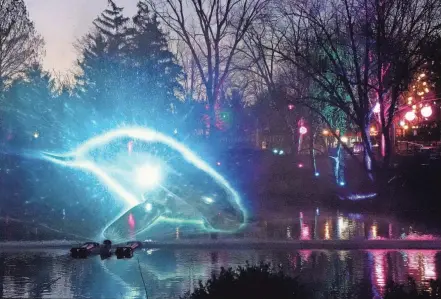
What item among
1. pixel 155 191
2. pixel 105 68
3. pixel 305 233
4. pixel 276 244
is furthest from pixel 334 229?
pixel 105 68

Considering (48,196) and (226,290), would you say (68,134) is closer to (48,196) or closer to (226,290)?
(48,196)

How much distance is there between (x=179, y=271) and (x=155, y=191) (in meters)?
9.51

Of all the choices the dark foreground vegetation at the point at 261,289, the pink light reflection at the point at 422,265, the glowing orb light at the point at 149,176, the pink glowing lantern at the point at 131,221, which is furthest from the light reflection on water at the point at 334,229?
the dark foreground vegetation at the point at 261,289

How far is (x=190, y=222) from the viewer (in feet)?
65.4

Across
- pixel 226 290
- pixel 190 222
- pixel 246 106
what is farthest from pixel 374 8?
pixel 246 106

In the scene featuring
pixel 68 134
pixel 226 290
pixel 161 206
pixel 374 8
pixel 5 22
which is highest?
pixel 5 22

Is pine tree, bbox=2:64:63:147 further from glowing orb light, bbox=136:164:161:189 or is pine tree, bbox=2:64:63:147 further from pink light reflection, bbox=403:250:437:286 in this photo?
pink light reflection, bbox=403:250:437:286

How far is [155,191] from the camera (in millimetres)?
21016

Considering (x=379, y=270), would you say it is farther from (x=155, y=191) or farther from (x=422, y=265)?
(x=155, y=191)

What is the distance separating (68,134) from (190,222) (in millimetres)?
15547

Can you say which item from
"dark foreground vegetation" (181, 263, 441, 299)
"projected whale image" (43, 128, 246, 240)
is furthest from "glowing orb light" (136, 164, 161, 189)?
"dark foreground vegetation" (181, 263, 441, 299)

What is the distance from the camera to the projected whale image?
64.0 feet

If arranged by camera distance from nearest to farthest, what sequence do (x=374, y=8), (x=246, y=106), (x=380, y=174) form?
1. (x=374, y=8)
2. (x=380, y=174)
3. (x=246, y=106)

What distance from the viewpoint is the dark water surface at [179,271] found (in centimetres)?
985
